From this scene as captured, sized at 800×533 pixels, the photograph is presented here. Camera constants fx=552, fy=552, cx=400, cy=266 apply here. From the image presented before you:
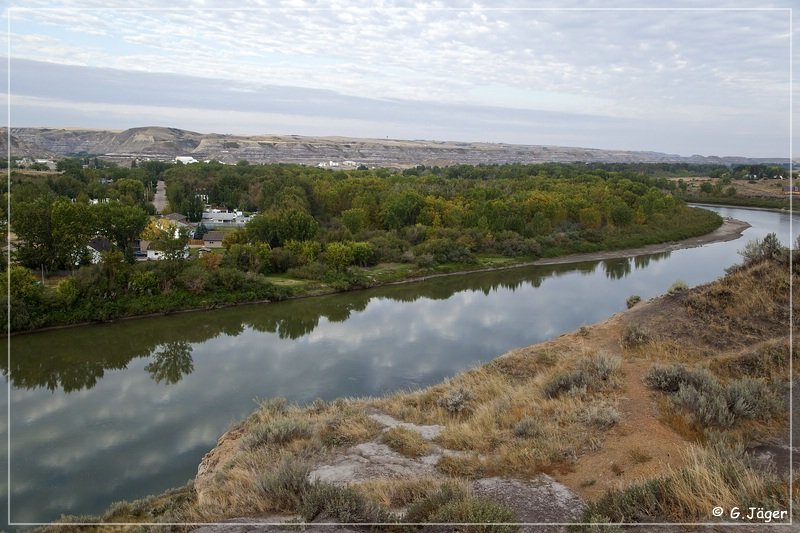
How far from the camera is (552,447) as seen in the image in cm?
441

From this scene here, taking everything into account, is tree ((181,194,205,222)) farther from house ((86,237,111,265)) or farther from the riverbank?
the riverbank

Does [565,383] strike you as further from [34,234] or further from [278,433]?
[34,234]

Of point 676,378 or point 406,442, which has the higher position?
point 676,378

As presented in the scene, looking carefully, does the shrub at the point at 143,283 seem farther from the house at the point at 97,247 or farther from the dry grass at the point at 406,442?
the dry grass at the point at 406,442

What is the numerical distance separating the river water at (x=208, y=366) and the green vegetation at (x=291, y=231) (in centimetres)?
114

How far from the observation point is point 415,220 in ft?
108

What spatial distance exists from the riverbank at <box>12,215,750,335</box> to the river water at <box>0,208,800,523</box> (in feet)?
1.25

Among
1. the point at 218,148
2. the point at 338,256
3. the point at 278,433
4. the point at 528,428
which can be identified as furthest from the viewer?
the point at 218,148

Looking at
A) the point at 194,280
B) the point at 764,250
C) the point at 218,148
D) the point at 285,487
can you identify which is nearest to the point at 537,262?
the point at 194,280

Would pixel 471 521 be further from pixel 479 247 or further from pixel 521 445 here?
pixel 479 247

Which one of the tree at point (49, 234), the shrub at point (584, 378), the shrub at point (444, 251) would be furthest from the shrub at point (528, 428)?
the shrub at point (444, 251)

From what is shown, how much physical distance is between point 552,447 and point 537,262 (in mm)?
26326

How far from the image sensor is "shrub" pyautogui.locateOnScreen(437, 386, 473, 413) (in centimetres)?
633

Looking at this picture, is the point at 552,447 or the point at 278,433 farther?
the point at 278,433
